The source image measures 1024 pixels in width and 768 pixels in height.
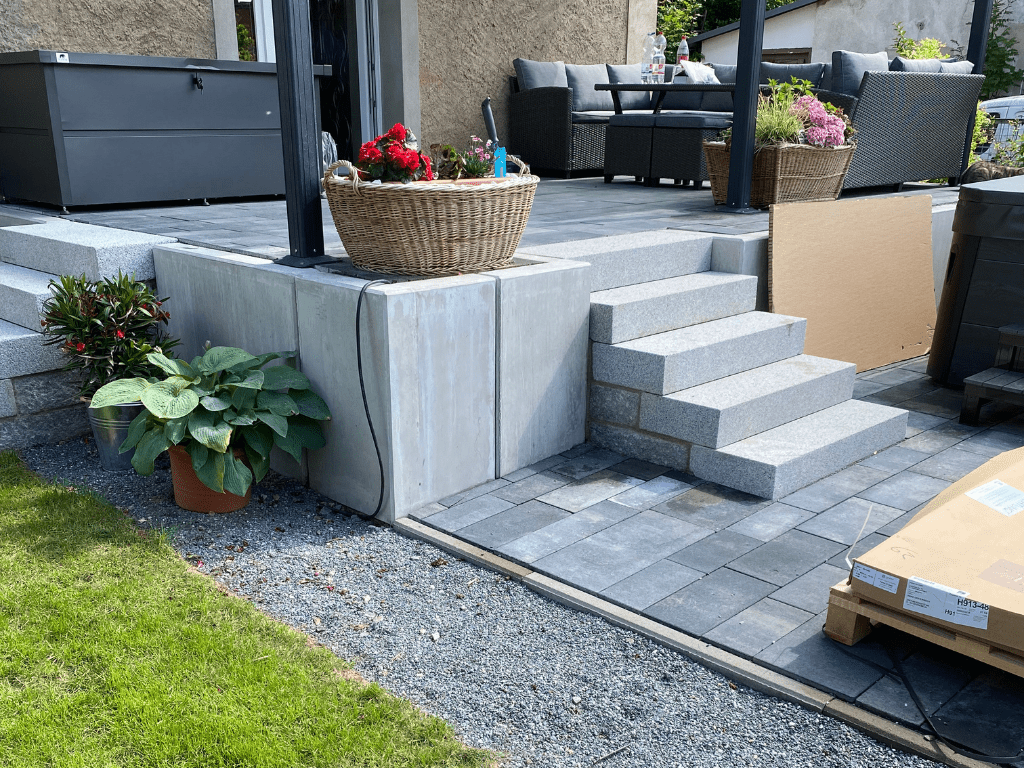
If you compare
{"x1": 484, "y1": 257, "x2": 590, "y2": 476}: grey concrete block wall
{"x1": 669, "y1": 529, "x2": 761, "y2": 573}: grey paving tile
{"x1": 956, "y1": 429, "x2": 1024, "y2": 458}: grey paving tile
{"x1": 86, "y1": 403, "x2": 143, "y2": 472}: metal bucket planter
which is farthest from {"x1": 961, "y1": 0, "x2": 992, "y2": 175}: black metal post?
{"x1": 86, "y1": 403, "x2": 143, "y2": 472}: metal bucket planter

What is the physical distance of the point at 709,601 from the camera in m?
2.37

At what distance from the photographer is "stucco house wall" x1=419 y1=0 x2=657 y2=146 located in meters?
7.80

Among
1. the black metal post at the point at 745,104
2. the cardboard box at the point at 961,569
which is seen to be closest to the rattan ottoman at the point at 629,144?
the black metal post at the point at 745,104

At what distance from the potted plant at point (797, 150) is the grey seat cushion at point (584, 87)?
10.9ft

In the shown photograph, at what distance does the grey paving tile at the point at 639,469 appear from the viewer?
10.7 ft

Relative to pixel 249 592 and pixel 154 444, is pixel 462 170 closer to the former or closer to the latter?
→ pixel 154 444

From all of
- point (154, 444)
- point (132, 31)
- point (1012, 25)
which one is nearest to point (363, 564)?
point (154, 444)

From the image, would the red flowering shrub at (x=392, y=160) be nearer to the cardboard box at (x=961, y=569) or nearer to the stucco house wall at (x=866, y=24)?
the cardboard box at (x=961, y=569)

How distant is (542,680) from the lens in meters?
2.09

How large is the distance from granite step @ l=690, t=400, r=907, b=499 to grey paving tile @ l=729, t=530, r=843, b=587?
314 mm

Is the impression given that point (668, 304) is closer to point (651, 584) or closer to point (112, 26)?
point (651, 584)

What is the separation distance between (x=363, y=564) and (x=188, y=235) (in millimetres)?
2083

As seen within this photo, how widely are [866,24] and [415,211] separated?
18.1 m

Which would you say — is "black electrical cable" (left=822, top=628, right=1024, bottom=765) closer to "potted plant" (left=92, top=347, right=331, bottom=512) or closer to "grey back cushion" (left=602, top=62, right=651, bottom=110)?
"potted plant" (left=92, top=347, right=331, bottom=512)
